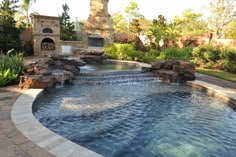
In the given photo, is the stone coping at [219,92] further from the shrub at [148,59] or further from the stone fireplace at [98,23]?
the stone fireplace at [98,23]

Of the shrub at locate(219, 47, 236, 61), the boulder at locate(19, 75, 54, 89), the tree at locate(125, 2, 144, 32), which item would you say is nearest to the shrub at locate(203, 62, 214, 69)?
the shrub at locate(219, 47, 236, 61)

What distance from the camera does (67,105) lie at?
725 centimetres

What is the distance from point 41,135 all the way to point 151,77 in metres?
9.06

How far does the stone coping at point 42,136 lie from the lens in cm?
379

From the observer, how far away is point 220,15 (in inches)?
1230

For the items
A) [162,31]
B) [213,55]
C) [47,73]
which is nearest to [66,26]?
[162,31]

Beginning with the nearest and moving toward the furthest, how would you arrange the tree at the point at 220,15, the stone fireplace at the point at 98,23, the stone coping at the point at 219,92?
the stone coping at the point at 219,92
the stone fireplace at the point at 98,23
the tree at the point at 220,15

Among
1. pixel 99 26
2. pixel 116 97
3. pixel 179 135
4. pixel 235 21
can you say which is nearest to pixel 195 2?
pixel 235 21

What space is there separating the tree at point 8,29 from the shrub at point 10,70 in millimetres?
10003

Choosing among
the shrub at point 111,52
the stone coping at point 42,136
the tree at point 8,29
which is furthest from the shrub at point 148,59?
the stone coping at point 42,136

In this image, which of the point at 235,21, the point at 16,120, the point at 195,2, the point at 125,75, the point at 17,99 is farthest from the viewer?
the point at 195,2

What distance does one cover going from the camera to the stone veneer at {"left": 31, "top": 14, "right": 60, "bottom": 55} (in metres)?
21.0

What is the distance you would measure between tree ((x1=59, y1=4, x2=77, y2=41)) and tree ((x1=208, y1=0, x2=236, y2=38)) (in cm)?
2037

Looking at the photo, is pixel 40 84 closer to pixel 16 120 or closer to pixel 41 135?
pixel 16 120
